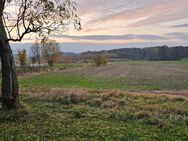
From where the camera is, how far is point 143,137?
15.7 meters

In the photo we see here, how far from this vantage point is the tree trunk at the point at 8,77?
72.7ft

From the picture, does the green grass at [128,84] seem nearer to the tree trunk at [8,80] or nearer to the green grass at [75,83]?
the green grass at [75,83]

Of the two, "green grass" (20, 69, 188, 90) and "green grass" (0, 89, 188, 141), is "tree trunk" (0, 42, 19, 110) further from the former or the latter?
"green grass" (20, 69, 188, 90)

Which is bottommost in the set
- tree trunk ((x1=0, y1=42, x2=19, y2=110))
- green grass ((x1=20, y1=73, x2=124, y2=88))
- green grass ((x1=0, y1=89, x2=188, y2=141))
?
green grass ((x1=20, y1=73, x2=124, y2=88))

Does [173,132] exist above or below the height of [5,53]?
below

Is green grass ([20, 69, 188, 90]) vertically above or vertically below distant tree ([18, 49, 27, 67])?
below

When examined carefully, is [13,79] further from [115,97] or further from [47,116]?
[115,97]

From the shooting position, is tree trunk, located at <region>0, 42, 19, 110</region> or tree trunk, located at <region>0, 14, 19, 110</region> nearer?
tree trunk, located at <region>0, 14, 19, 110</region>

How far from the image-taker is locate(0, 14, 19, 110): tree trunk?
2217cm

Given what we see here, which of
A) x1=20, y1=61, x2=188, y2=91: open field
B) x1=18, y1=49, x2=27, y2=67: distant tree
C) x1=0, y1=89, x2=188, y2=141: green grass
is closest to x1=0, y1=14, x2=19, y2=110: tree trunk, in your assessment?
x1=0, y1=89, x2=188, y2=141: green grass

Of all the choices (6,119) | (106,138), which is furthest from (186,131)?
(6,119)

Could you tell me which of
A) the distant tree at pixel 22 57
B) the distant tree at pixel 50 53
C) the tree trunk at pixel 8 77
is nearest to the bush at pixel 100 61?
the distant tree at pixel 50 53

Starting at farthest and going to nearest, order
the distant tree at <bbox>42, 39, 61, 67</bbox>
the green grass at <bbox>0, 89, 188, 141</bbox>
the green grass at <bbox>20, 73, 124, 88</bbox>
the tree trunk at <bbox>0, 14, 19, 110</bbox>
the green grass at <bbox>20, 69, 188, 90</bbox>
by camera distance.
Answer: the distant tree at <bbox>42, 39, 61, 67</bbox> < the green grass at <bbox>20, 73, 124, 88</bbox> < the green grass at <bbox>20, 69, 188, 90</bbox> < the tree trunk at <bbox>0, 14, 19, 110</bbox> < the green grass at <bbox>0, 89, 188, 141</bbox>

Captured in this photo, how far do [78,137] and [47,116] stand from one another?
5.50 metres
